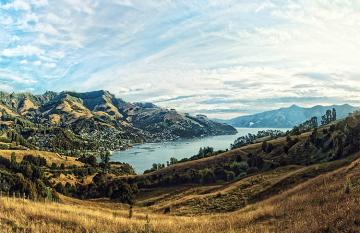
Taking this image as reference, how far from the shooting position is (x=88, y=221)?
665 inches

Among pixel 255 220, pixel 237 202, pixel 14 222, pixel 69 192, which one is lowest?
pixel 69 192

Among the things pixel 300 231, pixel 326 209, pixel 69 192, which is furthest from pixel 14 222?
pixel 69 192

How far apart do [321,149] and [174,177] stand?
2398 inches

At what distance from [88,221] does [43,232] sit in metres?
2.54

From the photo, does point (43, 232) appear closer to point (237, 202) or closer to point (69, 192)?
point (237, 202)

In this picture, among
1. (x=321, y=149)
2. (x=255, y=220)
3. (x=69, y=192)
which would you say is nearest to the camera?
(x=255, y=220)

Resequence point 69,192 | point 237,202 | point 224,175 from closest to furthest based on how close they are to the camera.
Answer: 1. point 237,202
2. point 224,175
3. point 69,192

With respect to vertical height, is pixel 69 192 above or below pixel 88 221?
below

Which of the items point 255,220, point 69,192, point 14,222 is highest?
point 14,222

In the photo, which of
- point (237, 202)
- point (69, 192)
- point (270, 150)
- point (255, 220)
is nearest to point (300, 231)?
point (255, 220)

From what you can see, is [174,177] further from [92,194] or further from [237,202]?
[237,202]

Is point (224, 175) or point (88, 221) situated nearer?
point (88, 221)

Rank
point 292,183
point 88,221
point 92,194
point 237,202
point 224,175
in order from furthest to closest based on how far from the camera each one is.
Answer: point 92,194
point 224,175
point 237,202
point 292,183
point 88,221

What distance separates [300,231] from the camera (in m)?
14.7
